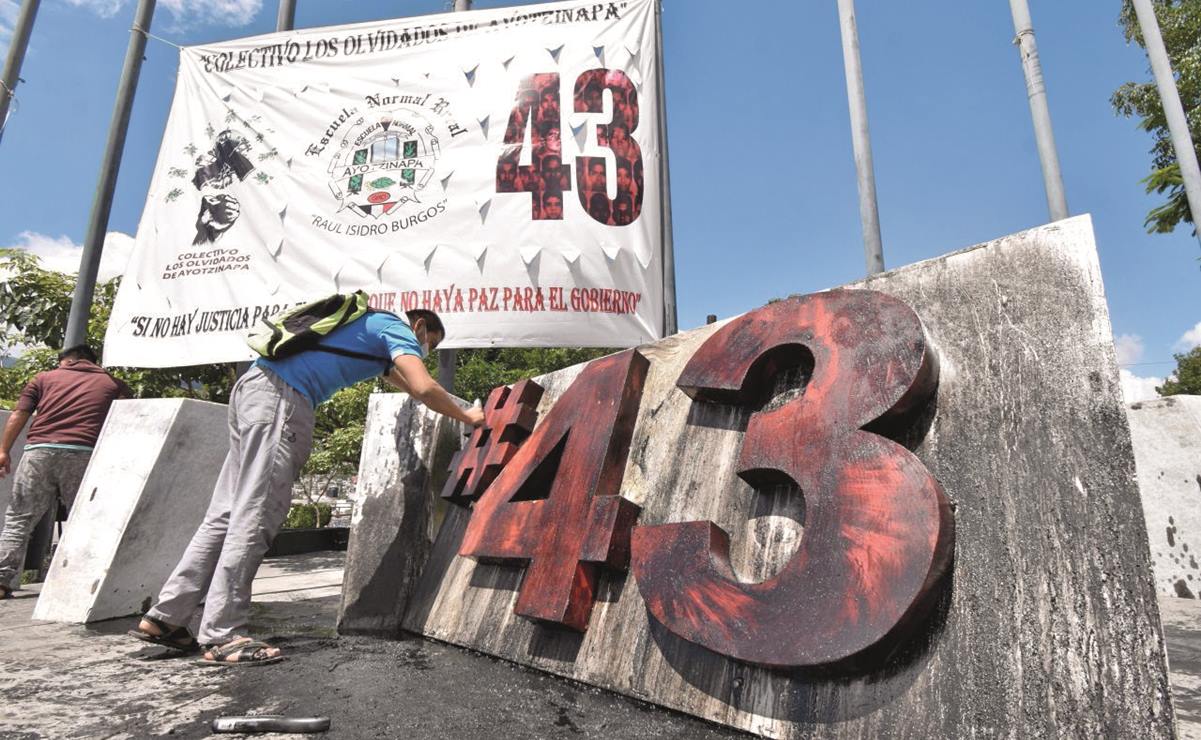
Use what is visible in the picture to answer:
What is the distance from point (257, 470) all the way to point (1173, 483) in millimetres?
5084

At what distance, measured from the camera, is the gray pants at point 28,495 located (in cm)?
429

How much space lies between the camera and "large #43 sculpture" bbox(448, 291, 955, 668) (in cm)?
148

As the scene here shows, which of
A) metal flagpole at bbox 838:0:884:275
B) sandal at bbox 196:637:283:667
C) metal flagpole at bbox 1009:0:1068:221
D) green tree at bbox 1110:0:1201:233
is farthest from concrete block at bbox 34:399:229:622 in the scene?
green tree at bbox 1110:0:1201:233

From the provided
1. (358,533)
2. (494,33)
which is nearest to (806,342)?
(358,533)

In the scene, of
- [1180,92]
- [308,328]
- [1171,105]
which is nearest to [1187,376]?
[1180,92]

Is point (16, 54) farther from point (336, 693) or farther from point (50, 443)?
point (336, 693)

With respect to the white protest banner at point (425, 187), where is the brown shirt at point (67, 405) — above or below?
below

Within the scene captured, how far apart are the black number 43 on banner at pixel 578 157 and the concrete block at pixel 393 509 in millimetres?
1910

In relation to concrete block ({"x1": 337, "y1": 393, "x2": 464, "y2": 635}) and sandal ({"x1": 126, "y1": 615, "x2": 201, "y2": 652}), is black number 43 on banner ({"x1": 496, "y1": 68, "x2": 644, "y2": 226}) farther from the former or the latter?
sandal ({"x1": 126, "y1": 615, "x2": 201, "y2": 652})

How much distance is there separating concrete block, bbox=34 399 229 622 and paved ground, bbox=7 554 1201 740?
1.28 feet

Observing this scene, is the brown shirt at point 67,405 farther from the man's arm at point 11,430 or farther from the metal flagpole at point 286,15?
the metal flagpole at point 286,15

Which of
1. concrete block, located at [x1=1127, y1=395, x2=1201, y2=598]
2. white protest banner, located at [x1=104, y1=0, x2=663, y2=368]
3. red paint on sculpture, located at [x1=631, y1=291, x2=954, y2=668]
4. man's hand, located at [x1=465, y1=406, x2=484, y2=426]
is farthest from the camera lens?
white protest banner, located at [x1=104, y1=0, x2=663, y2=368]

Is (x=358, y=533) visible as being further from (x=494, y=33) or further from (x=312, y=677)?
(x=494, y=33)

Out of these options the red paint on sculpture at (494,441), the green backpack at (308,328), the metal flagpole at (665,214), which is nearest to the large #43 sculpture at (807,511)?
the red paint on sculpture at (494,441)
